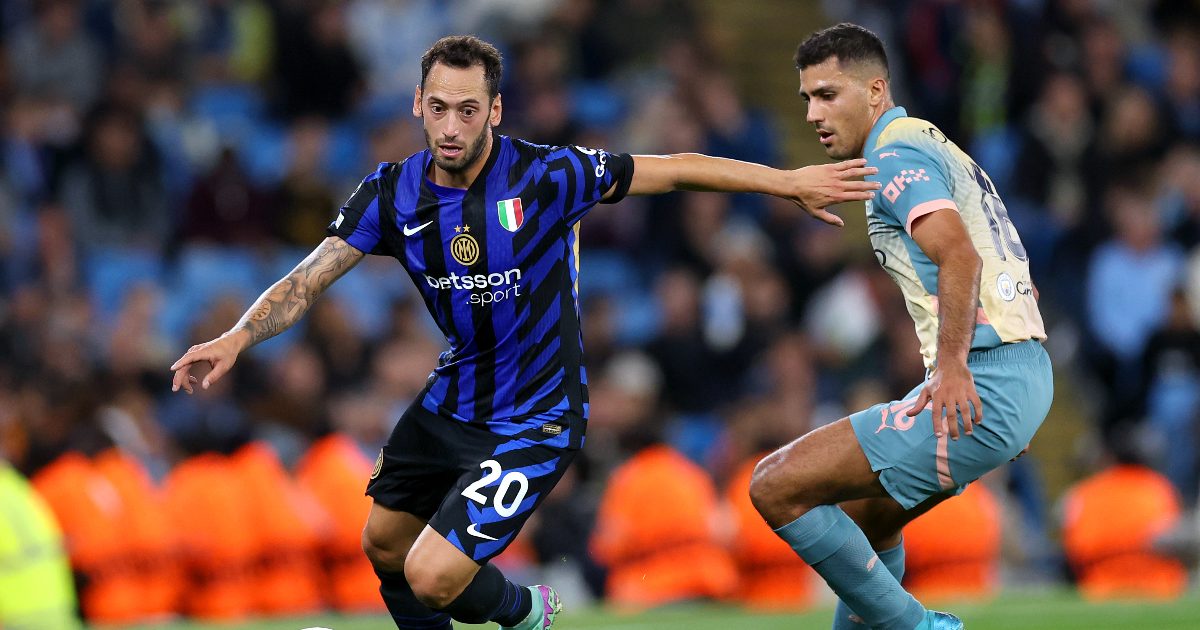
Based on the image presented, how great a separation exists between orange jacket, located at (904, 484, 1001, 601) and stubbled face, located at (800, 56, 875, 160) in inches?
248

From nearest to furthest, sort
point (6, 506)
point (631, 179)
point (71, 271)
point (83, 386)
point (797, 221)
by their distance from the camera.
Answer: point (631, 179) → point (6, 506) → point (83, 386) → point (71, 271) → point (797, 221)

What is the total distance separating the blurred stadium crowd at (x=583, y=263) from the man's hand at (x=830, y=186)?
604 cm

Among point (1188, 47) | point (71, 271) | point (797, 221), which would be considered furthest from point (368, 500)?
point (1188, 47)

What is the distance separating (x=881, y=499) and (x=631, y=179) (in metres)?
1.56

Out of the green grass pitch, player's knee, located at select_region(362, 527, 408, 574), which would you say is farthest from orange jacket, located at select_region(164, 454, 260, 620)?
player's knee, located at select_region(362, 527, 408, 574)

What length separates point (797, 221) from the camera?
1515cm

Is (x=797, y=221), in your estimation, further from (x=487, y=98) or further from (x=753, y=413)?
(x=487, y=98)

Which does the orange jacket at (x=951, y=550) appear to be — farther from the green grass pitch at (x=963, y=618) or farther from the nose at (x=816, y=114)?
the nose at (x=816, y=114)

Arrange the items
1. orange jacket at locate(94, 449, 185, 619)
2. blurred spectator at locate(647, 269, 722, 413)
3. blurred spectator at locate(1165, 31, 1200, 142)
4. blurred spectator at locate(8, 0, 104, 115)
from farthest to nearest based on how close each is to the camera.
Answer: blurred spectator at locate(1165, 31, 1200, 142)
blurred spectator at locate(8, 0, 104, 115)
blurred spectator at locate(647, 269, 722, 413)
orange jacket at locate(94, 449, 185, 619)

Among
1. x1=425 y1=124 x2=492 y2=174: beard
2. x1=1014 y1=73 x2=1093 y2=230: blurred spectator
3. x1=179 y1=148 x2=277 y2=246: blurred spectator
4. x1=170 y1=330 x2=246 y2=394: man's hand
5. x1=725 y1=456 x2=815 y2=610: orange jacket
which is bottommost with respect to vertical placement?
x1=725 y1=456 x2=815 y2=610: orange jacket

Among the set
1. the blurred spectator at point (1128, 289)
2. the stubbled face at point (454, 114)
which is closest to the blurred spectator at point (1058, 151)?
the blurred spectator at point (1128, 289)

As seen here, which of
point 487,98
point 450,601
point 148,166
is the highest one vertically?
point 148,166

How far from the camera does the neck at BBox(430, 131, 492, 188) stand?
672 cm

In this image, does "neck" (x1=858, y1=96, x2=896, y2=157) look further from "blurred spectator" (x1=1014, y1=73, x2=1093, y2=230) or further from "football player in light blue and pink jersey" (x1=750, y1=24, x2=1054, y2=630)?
"blurred spectator" (x1=1014, y1=73, x2=1093, y2=230)
